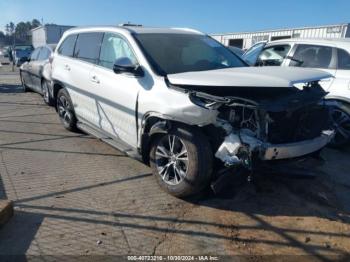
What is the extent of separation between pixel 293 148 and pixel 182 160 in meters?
1.24

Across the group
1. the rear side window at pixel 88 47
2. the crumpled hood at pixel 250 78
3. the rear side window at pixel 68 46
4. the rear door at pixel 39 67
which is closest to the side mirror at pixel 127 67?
the crumpled hood at pixel 250 78

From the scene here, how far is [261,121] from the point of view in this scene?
12.9 feet

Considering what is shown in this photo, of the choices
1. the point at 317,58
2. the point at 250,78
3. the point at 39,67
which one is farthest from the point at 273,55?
the point at 39,67

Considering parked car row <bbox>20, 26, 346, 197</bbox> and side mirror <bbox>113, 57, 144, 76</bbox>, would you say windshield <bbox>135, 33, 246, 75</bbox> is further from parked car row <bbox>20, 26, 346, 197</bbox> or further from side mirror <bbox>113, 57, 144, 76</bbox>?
side mirror <bbox>113, 57, 144, 76</bbox>

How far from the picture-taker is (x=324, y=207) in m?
4.39

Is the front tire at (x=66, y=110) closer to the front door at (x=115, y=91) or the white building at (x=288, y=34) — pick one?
the front door at (x=115, y=91)

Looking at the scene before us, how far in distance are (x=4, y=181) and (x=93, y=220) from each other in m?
1.68

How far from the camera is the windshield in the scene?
15.9ft

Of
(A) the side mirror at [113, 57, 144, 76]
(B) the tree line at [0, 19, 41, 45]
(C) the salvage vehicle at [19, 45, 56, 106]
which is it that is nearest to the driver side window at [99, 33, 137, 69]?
(A) the side mirror at [113, 57, 144, 76]

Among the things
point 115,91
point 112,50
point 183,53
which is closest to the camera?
point 115,91

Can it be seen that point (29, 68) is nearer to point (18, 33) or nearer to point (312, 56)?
point (312, 56)

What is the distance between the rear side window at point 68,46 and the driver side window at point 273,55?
380 cm

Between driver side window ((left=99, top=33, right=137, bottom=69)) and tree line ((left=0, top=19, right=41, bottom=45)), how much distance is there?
3042 inches

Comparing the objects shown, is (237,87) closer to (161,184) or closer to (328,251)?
(161,184)
